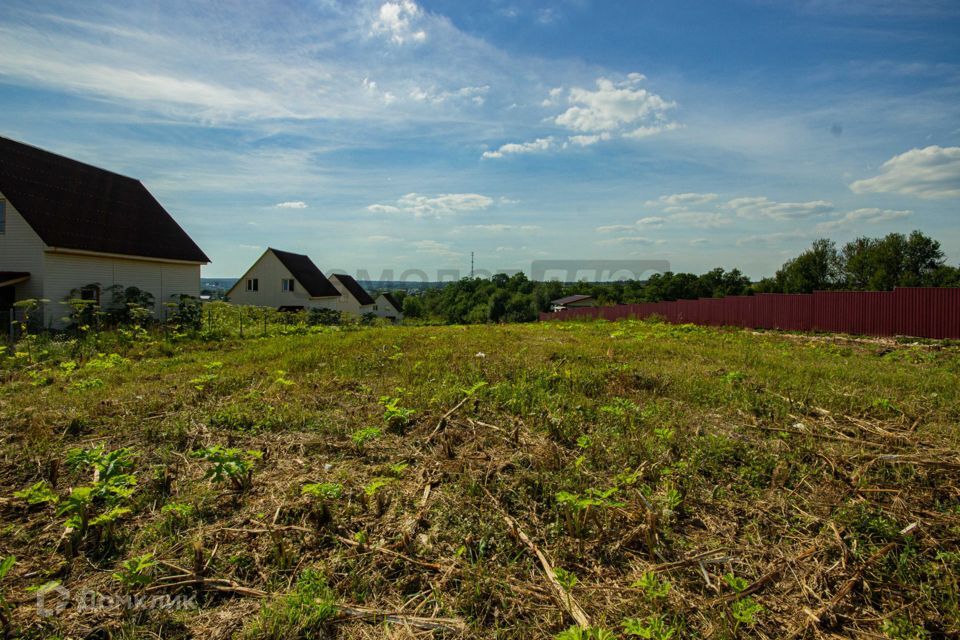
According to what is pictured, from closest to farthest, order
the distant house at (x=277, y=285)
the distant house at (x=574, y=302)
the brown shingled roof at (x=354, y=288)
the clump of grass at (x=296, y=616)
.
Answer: the clump of grass at (x=296, y=616) < the distant house at (x=277, y=285) < the brown shingled roof at (x=354, y=288) < the distant house at (x=574, y=302)

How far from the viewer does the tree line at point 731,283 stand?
48.8 m

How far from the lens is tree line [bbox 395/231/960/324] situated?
160ft

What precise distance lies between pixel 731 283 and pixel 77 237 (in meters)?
69.4

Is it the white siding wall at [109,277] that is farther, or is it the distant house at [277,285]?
the distant house at [277,285]

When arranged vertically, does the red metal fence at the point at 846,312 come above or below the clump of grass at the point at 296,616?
above

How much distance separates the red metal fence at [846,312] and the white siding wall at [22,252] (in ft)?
76.6

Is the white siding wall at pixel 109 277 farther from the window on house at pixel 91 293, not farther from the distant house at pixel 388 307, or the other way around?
the distant house at pixel 388 307

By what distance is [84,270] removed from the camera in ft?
52.4

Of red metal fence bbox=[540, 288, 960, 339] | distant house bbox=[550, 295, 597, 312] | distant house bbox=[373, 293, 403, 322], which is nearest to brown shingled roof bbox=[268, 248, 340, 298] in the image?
distant house bbox=[373, 293, 403, 322]

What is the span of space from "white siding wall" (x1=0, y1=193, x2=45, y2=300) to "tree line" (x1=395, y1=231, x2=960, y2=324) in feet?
116

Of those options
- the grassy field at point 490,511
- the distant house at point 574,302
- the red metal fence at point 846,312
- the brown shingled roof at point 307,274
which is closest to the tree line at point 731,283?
the distant house at point 574,302

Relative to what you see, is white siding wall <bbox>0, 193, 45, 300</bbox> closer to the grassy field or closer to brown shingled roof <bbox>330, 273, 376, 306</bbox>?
the grassy field

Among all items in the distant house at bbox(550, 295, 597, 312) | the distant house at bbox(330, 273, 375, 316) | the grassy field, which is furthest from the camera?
the distant house at bbox(550, 295, 597, 312)

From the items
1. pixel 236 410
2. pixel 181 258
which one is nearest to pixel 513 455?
pixel 236 410
